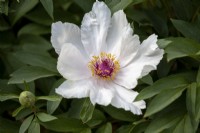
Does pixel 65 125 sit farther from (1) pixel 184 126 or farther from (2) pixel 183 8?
(2) pixel 183 8

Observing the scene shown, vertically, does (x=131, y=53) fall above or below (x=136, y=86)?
above

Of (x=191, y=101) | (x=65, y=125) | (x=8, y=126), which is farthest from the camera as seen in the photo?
(x=8, y=126)

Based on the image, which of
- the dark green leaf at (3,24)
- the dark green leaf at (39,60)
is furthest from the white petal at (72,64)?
the dark green leaf at (3,24)

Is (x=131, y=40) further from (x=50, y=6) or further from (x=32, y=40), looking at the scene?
(x=32, y=40)

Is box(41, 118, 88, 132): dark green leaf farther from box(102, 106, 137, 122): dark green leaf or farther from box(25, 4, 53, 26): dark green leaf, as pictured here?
box(25, 4, 53, 26): dark green leaf

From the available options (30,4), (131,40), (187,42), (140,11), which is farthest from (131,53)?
(30,4)

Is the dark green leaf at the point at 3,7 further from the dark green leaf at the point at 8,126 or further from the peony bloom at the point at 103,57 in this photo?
the dark green leaf at the point at 8,126

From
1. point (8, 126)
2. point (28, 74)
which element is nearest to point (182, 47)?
point (28, 74)
